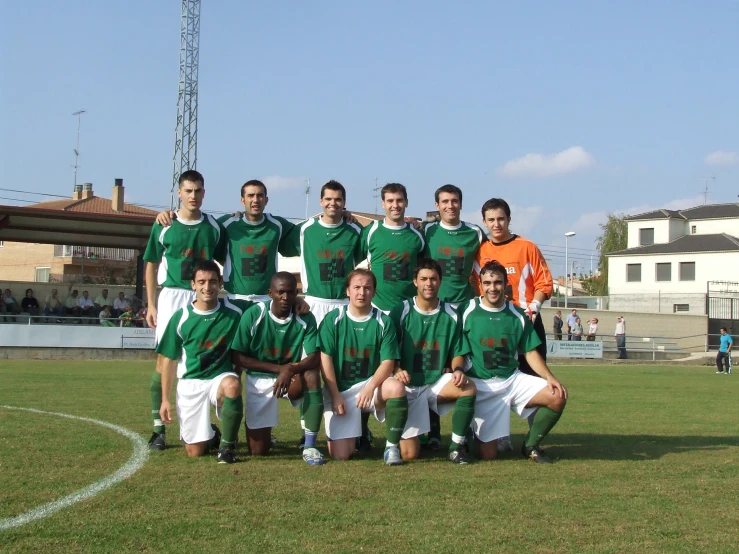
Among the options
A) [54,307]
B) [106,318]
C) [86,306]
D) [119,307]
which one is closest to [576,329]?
[119,307]

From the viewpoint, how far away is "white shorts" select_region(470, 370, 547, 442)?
6.68 metres

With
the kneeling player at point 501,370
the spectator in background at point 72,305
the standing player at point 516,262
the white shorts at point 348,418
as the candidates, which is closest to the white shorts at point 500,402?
the kneeling player at point 501,370

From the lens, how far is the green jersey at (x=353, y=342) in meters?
6.61

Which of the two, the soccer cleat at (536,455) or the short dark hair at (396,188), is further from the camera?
the short dark hair at (396,188)

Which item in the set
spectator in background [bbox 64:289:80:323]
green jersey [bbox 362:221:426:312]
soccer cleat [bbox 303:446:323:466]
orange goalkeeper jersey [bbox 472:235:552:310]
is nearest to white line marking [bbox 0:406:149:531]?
soccer cleat [bbox 303:446:323:466]

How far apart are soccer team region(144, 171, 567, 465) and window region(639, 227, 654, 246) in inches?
2311

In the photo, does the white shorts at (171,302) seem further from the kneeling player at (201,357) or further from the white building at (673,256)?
the white building at (673,256)

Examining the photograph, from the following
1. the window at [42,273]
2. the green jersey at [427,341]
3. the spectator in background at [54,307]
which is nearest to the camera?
the green jersey at [427,341]

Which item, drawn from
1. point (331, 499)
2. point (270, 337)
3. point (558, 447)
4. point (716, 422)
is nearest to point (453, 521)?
point (331, 499)

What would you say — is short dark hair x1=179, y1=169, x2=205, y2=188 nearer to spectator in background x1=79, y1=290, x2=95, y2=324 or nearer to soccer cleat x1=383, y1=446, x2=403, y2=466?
soccer cleat x1=383, y1=446, x2=403, y2=466

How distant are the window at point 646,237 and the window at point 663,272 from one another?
18.0 feet

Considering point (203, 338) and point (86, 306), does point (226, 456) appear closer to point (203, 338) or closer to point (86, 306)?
point (203, 338)

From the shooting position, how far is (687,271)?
56.3 m

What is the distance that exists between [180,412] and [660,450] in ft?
13.1
